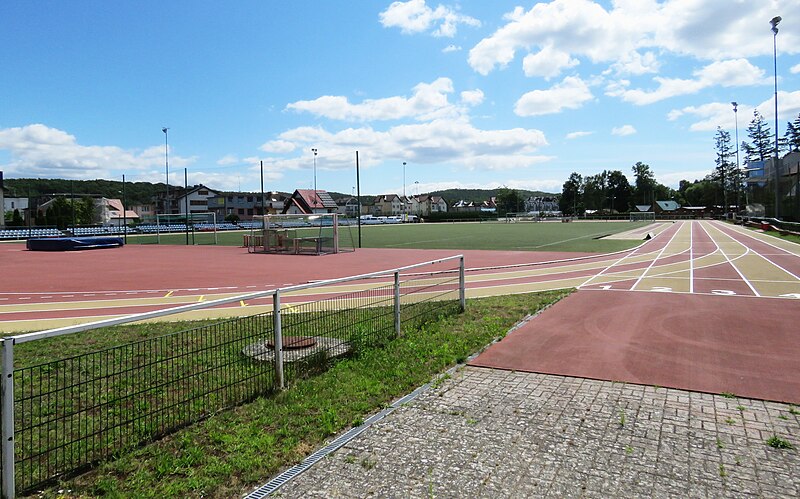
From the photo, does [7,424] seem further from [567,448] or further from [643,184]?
[643,184]

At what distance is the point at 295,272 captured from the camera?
2127 cm

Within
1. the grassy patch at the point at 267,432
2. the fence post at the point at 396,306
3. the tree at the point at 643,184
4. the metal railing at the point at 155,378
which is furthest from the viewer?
the tree at the point at 643,184

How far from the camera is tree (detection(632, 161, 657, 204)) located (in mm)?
157500

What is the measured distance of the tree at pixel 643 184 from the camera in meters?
158

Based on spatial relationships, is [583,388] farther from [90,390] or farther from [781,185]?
[781,185]

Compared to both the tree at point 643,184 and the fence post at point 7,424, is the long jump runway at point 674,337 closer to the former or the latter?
the fence post at point 7,424

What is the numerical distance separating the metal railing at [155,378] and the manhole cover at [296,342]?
2 centimetres

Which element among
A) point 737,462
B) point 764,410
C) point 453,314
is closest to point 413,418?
point 737,462

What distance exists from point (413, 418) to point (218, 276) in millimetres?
16171

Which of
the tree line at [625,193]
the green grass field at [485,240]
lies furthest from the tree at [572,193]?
the green grass field at [485,240]

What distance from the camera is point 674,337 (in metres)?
8.89

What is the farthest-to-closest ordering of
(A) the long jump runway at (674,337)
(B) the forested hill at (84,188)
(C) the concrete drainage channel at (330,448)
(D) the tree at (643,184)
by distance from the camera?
(D) the tree at (643,184) < (B) the forested hill at (84,188) < (A) the long jump runway at (674,337) < (C) the concrete drainage channel at (330,448)

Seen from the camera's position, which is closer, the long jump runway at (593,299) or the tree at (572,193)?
the long jump runway at (593,299)

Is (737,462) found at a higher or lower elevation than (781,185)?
lower
